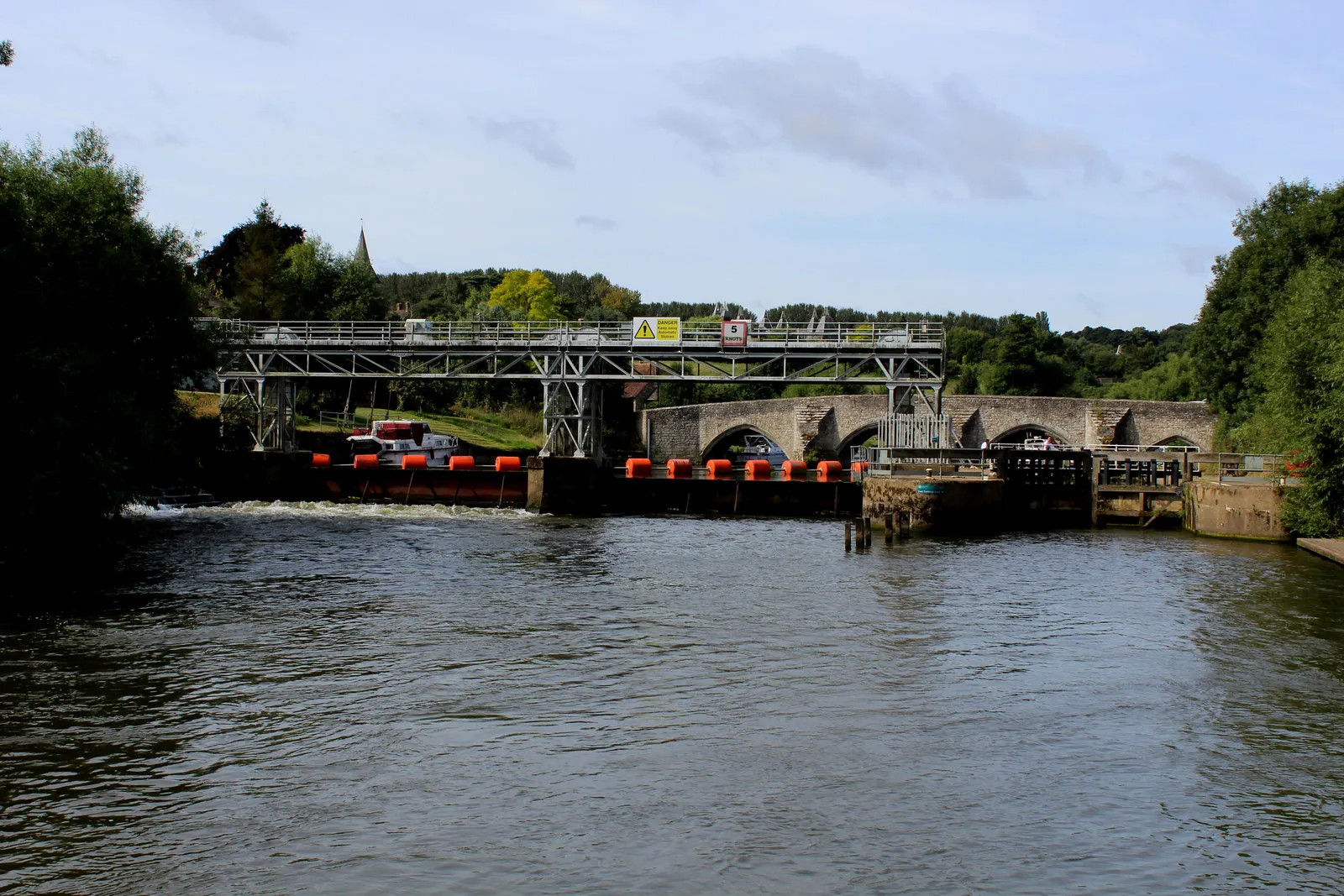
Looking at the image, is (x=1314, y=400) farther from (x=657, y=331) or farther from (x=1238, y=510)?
(x=657, y=331)

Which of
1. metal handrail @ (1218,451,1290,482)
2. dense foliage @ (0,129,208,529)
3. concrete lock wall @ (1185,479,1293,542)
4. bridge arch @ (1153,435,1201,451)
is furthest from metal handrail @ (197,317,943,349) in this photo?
bridge arch @ (1153,435,1201,451)

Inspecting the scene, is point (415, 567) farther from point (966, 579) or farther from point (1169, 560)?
point (1169, 560)

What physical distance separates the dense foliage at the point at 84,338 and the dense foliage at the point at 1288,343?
35.6 m

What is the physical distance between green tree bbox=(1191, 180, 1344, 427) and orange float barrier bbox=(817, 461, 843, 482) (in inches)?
766

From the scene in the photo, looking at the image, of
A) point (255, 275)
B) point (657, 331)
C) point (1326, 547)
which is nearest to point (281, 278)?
point (255, 275)

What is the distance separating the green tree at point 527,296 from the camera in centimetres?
12138

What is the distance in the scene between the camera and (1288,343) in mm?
41719

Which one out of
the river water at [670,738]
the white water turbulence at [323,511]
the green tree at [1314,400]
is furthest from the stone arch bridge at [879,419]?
the river water at [670,738]


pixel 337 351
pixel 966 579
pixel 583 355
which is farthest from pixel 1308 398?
pixel 337 351

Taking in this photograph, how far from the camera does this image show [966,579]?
31.5 m

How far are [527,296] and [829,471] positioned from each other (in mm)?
77957

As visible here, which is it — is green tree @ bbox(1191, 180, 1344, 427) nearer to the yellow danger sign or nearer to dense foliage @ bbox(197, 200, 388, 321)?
the yellow danger sign

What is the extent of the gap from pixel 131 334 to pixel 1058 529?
34730 mm

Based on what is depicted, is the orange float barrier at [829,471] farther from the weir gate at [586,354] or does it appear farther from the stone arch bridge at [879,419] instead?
the stone arch bridge at [879,419]
